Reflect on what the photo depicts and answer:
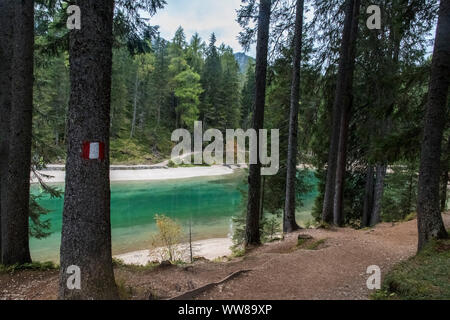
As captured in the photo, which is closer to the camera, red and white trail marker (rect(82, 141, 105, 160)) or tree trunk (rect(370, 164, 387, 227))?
red and white trail marker (rect(82, 141, 105, 160))

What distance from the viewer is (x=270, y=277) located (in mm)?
4582

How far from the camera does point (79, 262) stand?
3133 millimetres

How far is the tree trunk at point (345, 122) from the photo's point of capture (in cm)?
829

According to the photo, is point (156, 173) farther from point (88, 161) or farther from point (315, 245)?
point (88, 161)

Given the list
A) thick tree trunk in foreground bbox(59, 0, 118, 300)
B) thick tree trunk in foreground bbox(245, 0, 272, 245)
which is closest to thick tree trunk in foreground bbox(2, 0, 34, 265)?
thick tree trunk in foreground bbox(59, 0, 118, 300)

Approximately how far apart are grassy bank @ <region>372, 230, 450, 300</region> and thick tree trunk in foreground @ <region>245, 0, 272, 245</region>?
3.82 meters

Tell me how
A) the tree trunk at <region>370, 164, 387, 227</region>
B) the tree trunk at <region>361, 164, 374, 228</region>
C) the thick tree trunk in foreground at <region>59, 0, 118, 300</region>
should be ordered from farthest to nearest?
the tree trunk at <region>361, 164, 374, 228</region>
the tree trunk at <region>370, 164, 387, 227</region>
the thick tree trunk in foreground at <region>59, 0, 118, 300</region>

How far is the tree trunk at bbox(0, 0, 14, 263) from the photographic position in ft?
17.5

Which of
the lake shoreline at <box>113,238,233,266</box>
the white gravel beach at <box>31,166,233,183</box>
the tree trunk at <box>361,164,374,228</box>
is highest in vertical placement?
the tree trunk at <box>361,164,374,228</box>

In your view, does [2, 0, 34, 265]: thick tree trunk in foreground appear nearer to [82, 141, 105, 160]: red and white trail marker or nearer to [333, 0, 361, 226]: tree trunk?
[82, 141, 105, 160]: red and white trail marker

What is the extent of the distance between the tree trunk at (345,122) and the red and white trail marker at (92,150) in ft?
25.6

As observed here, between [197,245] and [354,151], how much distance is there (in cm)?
848
